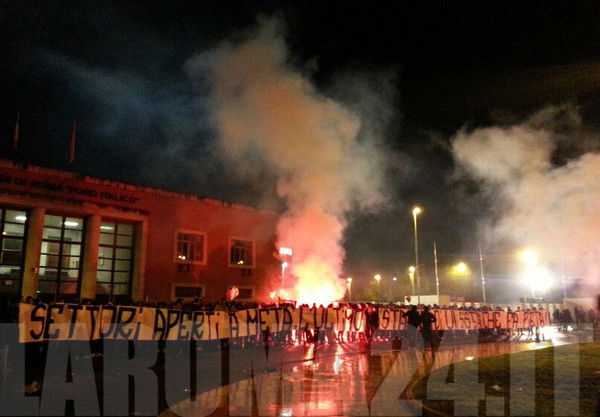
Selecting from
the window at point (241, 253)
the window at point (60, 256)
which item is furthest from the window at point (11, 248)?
the window at point (241, 253)

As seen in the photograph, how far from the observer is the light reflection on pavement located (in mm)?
7438

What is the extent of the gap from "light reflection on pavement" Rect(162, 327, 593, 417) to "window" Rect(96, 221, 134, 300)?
1177 centimetres

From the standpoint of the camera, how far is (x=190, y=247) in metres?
26.5

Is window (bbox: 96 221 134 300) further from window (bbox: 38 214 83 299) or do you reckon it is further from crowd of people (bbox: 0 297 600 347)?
crowd of people (bbox: 0 297 600 347)

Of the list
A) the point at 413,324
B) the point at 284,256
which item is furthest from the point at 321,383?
the point at 284,256

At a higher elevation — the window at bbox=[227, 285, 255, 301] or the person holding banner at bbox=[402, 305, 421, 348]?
the window at bbox=[227, 285, 255, 301]

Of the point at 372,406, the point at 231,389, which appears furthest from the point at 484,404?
the point at 231,389

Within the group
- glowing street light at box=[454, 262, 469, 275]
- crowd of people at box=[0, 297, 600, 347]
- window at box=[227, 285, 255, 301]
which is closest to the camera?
crowd of people at box=[0, 297, 600, 347]

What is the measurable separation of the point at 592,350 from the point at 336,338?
9.08 meters

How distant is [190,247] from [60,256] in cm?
660

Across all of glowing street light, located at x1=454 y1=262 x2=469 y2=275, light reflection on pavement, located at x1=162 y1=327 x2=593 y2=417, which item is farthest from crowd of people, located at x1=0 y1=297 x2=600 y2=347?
glowing street light, located at x1=454 y1=262 x2=469 y2=275

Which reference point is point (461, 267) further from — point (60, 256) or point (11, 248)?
point (11, 248)

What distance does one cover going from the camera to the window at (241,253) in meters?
28.5

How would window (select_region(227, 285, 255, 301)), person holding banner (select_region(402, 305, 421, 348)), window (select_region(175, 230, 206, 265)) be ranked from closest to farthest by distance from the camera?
person holding banner (select_region(402, 305, 421, 348)) → window (select_region(175, 230, 206, 265)) → window (select_region(227, 285, 255, 301))
